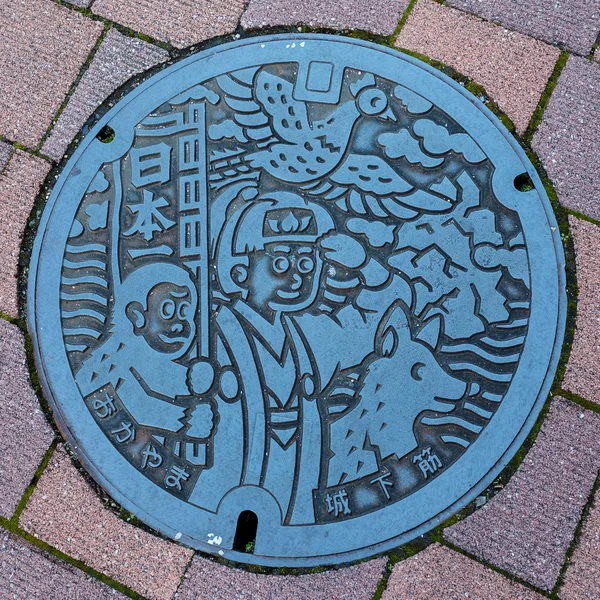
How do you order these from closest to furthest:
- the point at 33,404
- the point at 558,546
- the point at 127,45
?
the point at 558,546, the point at 33,404, the point at 127,45

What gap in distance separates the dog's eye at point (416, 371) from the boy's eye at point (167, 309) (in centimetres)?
80

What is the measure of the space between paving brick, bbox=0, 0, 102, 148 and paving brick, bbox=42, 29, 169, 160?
50 millimetres

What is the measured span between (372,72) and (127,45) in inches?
36.5

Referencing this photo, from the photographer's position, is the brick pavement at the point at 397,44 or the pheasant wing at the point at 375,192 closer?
the brick pavement at the point at 397,44

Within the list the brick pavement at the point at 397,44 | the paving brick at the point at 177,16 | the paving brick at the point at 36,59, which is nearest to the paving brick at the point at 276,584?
the brick pavement at the point at 397,44

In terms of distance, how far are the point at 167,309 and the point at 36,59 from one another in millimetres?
1134

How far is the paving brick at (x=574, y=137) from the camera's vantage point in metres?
2.17

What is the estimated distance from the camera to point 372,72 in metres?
2.23

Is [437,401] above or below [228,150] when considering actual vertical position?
below

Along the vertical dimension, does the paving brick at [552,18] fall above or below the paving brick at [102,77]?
above

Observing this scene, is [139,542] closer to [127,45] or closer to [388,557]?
[388,557]

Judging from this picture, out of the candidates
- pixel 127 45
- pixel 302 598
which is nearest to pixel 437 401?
pixel 302 598

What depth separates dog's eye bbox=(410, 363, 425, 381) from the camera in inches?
78.4

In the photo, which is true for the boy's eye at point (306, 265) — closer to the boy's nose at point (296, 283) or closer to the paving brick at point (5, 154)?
the boy's nose at point (296, 283)
